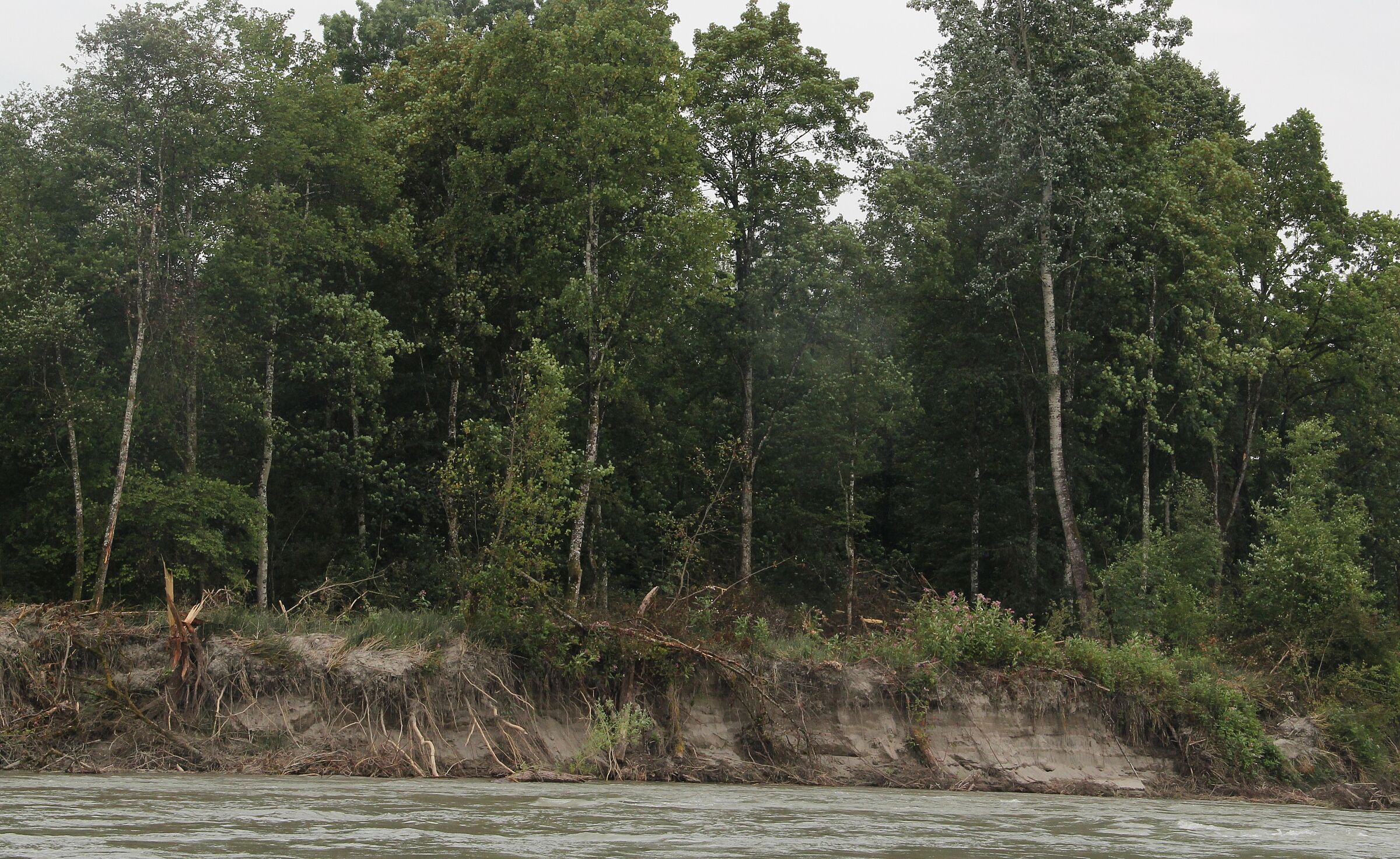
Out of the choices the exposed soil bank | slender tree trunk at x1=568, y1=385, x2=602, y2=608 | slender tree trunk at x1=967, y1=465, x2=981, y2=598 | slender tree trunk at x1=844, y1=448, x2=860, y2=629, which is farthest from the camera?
slender tree trunk at x1=967, y1=465, x2=981, y2=598

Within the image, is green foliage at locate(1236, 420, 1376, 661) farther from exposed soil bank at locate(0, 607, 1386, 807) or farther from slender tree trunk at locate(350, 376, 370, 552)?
slender tree trunk at locate(350, 376, 370, 552)

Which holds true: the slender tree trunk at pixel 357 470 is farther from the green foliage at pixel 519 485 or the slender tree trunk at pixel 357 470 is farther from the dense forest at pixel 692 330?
the green foliage at pixel 519 485

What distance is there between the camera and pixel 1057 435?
1330 inches

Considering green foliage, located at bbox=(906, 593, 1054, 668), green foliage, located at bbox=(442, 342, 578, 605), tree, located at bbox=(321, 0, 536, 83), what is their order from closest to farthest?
green foliage, located at bbox=(442, 342, 578, 605), green foliage, located at bbox=(906, 593, 1054, 668), tree, located at bbox=(321, 0, 536, 83)

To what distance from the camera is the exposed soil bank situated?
61.7 feet

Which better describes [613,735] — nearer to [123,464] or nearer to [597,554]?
[123,464]

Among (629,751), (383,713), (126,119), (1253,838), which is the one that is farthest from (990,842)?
(126,119)

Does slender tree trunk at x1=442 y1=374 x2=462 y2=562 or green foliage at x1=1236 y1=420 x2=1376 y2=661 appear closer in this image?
slender tree trunk at x1=442 y1=374 x2=462 y2=562

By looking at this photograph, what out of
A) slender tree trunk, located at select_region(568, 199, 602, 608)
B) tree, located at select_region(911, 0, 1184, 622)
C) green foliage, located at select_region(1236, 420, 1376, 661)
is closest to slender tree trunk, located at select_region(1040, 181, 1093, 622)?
tree, located at select_region(911, 0, 1184, 622)

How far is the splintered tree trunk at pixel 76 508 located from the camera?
25.2 meters

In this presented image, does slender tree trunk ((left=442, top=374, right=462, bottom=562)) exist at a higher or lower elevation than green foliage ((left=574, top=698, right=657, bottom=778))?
higher

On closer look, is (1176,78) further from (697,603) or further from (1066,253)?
(697,603)

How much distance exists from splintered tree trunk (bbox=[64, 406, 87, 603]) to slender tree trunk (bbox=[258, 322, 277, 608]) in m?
3.44

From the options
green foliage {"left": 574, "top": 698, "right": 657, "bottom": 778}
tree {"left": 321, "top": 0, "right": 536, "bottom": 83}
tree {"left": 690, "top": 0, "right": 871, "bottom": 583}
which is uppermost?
tree {"left": 321, "top": 0, "right": 536, "bottom": 83}
